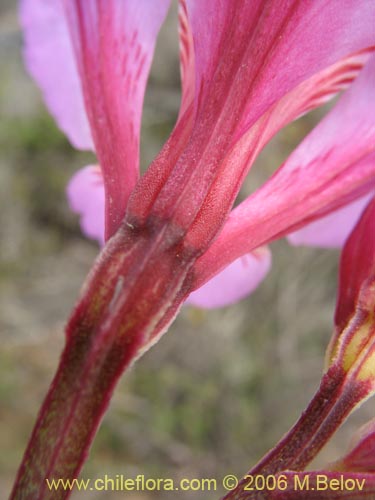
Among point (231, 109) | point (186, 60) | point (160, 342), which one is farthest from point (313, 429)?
point (160, 342)

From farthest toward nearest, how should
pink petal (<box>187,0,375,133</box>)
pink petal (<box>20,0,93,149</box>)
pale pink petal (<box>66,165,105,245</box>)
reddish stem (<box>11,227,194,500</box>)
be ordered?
1. pale pink petal (<box>66,165,105,245</box>)
2. pink petal (<box>20,0,93,149</box>)
3. pink petal (<box>187,0,375,133</box>)
4. reddish stem (<box>11,227,194,500</box>)

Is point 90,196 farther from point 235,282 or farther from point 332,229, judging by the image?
point 332,229

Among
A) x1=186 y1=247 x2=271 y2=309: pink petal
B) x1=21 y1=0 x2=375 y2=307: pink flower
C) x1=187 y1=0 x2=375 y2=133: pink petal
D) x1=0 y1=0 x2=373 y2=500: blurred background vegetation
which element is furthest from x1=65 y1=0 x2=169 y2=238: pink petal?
x1=0 y1=0 x2=373 y2=500: blurred background vegetation

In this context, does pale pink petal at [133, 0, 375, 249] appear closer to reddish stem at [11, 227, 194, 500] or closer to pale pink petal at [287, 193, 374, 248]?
reddish stem at [11, 227, 194, 500]

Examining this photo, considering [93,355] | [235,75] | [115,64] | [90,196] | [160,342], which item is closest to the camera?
[93,355]

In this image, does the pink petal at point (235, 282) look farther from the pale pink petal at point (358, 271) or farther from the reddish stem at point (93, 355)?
the reddish stem at point (93, 355)

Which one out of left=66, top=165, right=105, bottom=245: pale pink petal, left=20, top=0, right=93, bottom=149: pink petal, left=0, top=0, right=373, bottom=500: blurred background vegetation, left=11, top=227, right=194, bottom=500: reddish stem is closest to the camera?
left=11, top=227, right=194, bottom=500: reddish stem

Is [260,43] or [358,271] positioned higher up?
[260,43]
